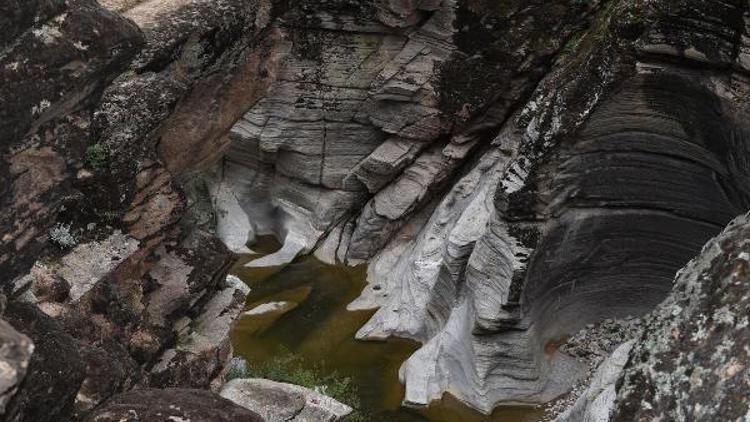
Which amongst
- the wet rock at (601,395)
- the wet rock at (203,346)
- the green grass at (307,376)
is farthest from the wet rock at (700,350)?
the green grass at (307,376)

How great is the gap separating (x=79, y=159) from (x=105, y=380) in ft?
8.79

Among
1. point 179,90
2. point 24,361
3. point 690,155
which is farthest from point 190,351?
point 24,361

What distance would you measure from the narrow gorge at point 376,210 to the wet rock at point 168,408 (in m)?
0.02

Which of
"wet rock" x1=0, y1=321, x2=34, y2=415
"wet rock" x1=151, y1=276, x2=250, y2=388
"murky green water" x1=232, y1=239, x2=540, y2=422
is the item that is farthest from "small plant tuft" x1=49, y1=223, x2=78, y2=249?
"wet rock" x1=0, y1=321, x2=34, y2=415

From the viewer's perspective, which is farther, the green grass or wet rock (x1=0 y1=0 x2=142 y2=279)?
the green grass

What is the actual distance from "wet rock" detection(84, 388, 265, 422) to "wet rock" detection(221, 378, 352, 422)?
582 centimetres

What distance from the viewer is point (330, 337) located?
18.3 meters

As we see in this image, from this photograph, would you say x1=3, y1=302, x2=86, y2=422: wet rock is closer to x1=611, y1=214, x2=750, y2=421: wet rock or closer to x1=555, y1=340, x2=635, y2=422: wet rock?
x1=611, y1=214, x2=750, y2=421: wet rock

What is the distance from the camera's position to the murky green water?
16219mm

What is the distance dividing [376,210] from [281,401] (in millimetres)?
7687

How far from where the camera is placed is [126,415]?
666 cm

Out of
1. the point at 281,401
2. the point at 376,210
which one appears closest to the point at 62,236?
the point at 281,401

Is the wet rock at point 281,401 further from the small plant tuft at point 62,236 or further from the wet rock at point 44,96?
the wet rock at point 44,96

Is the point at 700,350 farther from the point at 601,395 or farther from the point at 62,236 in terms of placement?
the point at 62,236
